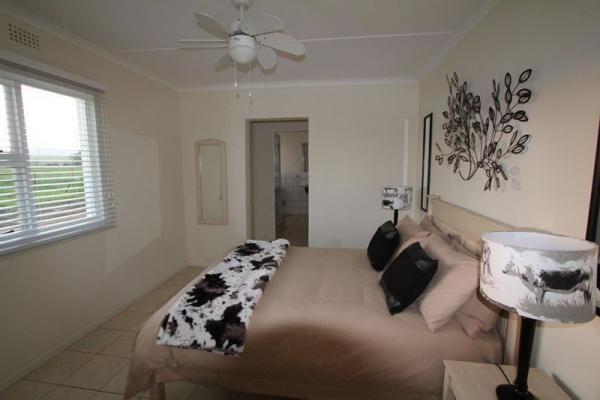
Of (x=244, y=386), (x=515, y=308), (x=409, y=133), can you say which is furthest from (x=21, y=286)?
(x=409, y=133)

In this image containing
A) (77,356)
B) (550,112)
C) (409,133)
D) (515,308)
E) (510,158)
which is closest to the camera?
(515,308)

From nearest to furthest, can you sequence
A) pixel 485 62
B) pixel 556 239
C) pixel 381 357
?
pixel 556 239, pixel 381 357, pixel 485 62

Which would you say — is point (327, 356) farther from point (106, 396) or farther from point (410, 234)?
point (106, 396)

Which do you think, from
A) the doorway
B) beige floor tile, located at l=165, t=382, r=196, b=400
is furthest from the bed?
the doorway

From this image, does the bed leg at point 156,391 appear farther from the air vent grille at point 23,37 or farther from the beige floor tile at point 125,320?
the air vent grille at point 23,37

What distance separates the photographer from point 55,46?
7.36ft

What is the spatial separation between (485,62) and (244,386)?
2.54 metres

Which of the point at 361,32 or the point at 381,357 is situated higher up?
the point at 361,32

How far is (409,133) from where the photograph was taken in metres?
3.57

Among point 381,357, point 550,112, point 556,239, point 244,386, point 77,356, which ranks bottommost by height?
point 77,356

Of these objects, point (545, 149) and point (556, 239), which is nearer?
point (556, 239)

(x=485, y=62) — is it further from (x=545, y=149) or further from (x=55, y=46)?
(x=55, y=46)

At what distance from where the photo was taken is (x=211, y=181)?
4.02 metres

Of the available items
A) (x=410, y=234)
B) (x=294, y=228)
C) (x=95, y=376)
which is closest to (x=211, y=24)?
(x=410, y=234)
